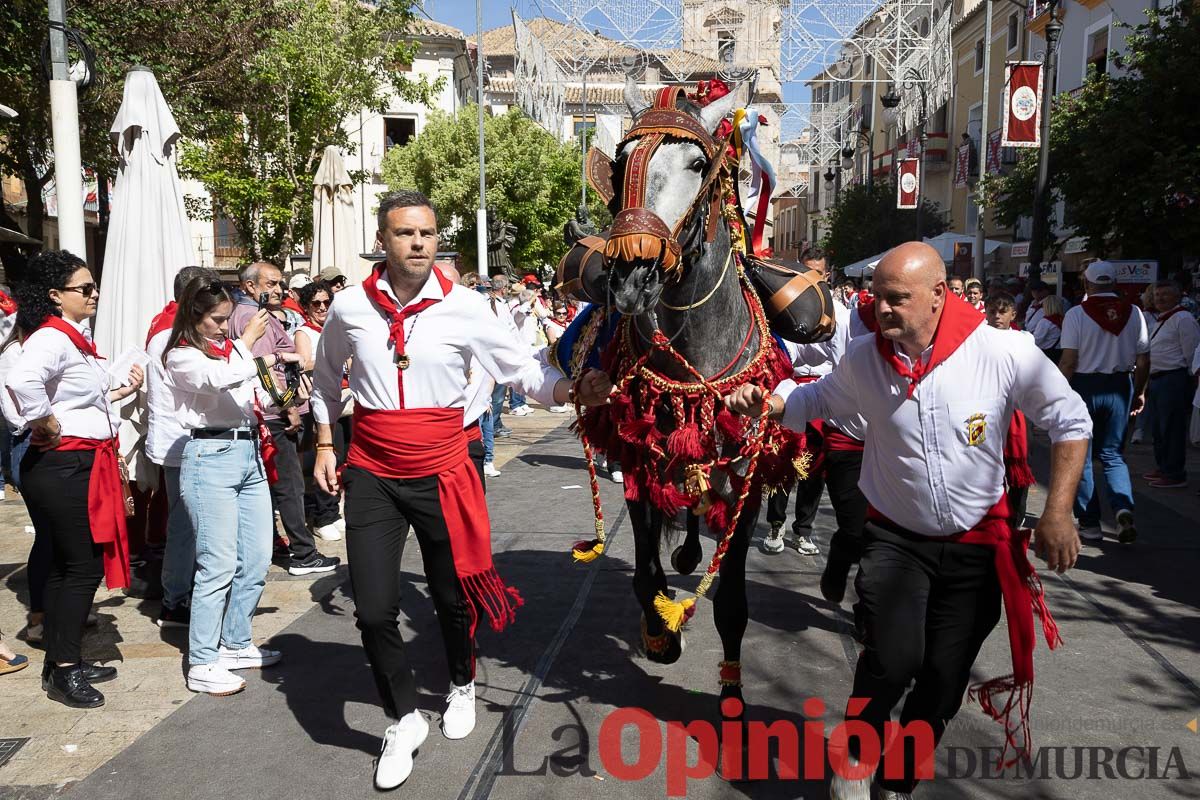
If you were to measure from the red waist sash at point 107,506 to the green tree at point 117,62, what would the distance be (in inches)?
352

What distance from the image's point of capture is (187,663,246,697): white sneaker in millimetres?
4480

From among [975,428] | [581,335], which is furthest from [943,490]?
[581,335]

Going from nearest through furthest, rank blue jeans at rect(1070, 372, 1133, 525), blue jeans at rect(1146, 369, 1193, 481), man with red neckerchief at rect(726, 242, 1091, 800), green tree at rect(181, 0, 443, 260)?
man with red neckerchief at rect(726, 242, 1091, 800) → blue jeans at rect(1070, 372, 1133, 525) → blue jeans at rect(1146, 369, 1193, 481) → green tree at rect(181, 0, 443, 260)

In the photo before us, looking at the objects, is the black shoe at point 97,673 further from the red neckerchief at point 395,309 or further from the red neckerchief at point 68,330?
the red neckerchief at point 395,309

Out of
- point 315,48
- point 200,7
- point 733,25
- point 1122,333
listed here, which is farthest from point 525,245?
point 1122,333

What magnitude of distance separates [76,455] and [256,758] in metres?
1.72

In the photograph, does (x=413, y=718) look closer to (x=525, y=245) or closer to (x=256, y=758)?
(x=256, y=758)

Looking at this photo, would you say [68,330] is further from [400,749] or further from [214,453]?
[400,749]

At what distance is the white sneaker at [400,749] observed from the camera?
356cm

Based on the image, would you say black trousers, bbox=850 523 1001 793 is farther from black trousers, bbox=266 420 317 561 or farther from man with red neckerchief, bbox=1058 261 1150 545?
man with red neckerchief, bbox=1058 261 1150 545

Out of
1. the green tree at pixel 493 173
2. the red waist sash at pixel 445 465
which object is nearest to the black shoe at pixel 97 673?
the red waist sash at pixel 445 465

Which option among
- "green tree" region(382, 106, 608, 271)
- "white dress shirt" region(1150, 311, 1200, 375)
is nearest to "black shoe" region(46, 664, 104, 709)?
"white dress shirt" region(1150, 311, 1200, 375)

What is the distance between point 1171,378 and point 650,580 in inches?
289

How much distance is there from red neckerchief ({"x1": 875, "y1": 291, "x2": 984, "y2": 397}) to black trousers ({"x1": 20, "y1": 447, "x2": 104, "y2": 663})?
3716mm
